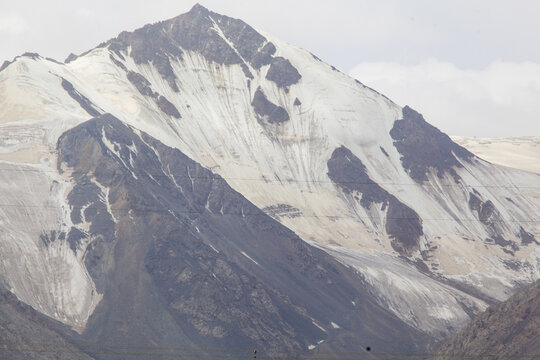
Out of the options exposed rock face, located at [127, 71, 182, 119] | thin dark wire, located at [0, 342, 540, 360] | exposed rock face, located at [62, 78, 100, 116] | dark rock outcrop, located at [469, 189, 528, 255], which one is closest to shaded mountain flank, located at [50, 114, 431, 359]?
thin dark wire, located at [0, 342, 540, 360]

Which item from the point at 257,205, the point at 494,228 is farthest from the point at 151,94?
the point at 494,228

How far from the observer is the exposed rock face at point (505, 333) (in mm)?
97562

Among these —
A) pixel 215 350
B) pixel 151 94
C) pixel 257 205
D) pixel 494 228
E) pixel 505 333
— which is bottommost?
pixel 215 350

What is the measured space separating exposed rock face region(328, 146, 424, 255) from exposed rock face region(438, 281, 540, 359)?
6882 centimetres

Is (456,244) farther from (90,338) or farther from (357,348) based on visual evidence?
(90,338)

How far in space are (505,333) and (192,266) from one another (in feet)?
152

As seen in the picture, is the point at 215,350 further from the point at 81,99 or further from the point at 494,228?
the point at 494,228

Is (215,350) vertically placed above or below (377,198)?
below

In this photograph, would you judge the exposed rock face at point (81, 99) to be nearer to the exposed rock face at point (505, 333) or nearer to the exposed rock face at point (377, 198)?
the exposed rock face at point (377, 198)

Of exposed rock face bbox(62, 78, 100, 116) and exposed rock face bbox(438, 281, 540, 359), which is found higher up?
exposed rock face bbox(62, 78, 100, 116)

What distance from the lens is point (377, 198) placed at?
19225 centimetres

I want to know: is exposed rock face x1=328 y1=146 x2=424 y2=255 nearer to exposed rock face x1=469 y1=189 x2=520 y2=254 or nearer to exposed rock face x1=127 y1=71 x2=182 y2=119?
exposed rock face x1=469 y1=189 x2=520 y2=254

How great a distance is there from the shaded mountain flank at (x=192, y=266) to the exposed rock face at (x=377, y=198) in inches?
1010

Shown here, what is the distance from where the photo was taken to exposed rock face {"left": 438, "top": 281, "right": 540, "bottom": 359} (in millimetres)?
97562
